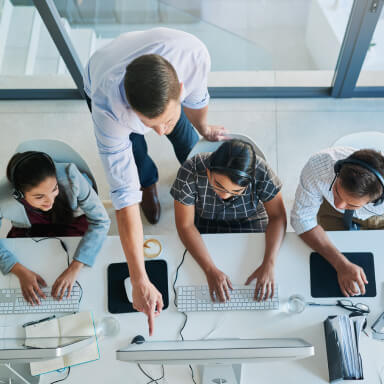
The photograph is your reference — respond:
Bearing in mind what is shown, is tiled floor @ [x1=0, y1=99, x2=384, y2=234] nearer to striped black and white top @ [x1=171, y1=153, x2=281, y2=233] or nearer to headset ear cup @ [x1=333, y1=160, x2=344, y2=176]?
A: striped black and white top @ [x1=171, y1=153, x2=281, y2=233]

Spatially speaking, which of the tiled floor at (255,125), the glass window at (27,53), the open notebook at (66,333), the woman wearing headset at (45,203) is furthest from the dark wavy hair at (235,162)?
the glass window at (27,53)

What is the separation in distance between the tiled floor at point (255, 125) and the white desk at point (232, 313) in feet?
3.01

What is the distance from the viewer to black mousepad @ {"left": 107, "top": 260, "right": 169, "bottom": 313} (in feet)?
5.38

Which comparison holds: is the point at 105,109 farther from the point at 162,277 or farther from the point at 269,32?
the point at 269,32

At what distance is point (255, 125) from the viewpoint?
8.93 feet

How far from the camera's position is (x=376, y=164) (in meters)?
1.41

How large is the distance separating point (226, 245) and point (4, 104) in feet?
6.88

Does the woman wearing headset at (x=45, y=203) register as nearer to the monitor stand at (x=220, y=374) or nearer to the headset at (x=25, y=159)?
the headset at (x=25, y=159)

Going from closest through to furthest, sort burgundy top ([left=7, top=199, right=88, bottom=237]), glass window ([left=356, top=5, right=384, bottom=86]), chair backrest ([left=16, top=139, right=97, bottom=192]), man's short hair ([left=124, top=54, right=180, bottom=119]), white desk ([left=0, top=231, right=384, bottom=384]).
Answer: man's short hair ([left=124, top=54, right=180, bottom=119]), white desk ([left=0, top=231, right=384, bottom=384]), chair backrest ([left=16, top=139, right=97, bottom=192]), burgundy top ([left=7, top=199, right=88, bottom=237]), glass window ([left=356, top=5, right=384, bottom=86])

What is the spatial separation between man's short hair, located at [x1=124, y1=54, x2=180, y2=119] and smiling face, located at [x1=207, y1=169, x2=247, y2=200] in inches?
18.3

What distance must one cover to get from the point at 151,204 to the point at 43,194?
34.3 inches

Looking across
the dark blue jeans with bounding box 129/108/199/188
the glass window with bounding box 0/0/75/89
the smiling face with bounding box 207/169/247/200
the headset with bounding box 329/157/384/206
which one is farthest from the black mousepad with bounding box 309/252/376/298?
the glass window with bounding box 0/0/75/89

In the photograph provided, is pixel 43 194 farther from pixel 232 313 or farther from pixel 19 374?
pixel 232 313

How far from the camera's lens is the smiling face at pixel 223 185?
1.52m
